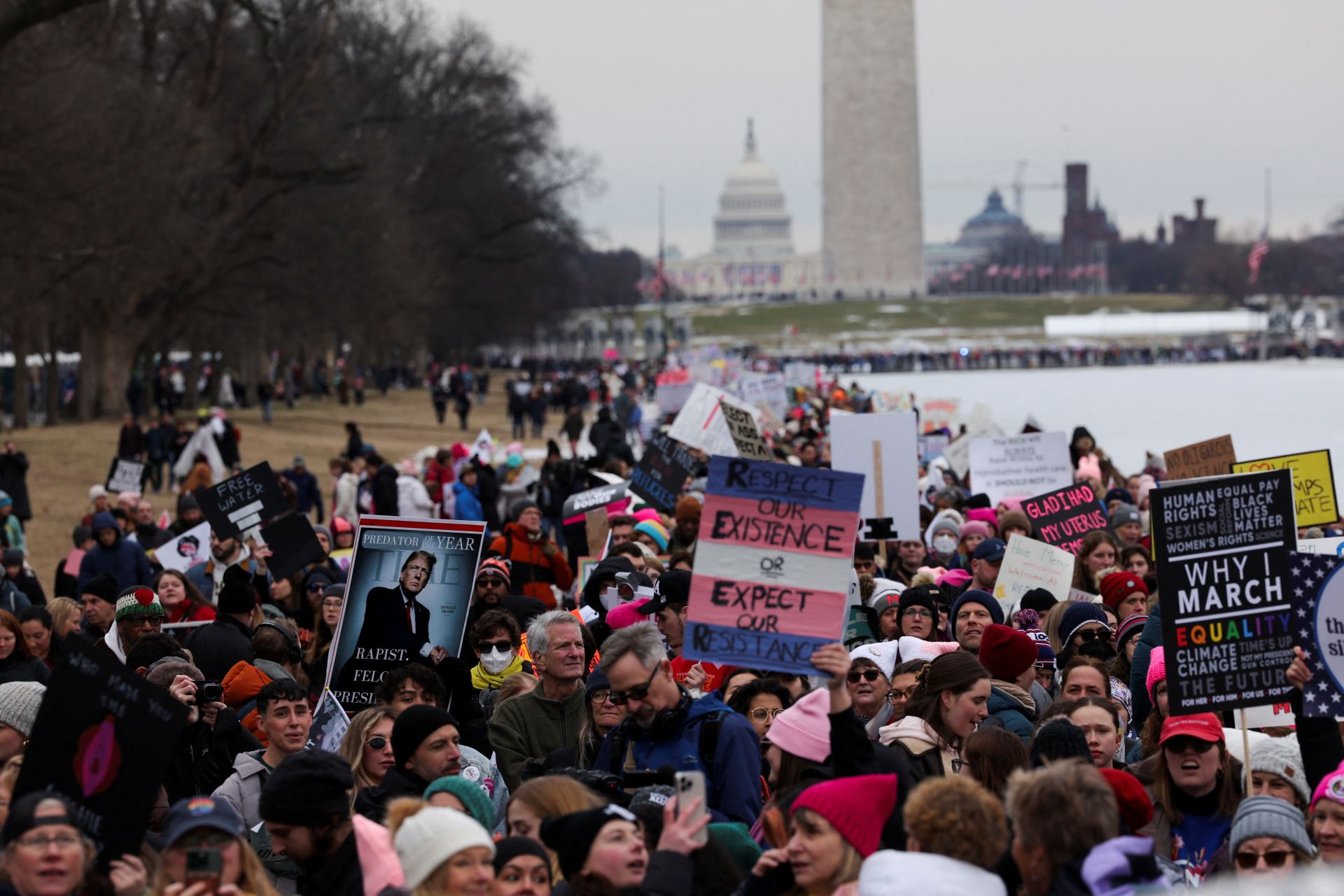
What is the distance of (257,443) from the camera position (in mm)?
39656

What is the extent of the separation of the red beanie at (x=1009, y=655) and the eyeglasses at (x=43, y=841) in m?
3.88

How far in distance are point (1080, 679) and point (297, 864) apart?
2958mm

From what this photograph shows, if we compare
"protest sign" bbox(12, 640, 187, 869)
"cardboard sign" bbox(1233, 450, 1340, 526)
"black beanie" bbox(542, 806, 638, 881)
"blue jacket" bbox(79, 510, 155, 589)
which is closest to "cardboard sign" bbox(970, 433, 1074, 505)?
"cardboard sign" bbox(1233, 450, 1340, 526)

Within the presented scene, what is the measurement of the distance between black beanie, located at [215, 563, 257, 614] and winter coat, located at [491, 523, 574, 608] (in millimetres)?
2360

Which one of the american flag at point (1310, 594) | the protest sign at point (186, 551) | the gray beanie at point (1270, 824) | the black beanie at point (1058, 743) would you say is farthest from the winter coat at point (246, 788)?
the protest sign at point (186, 551)

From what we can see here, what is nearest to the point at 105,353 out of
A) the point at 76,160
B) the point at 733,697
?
the point at 76,160

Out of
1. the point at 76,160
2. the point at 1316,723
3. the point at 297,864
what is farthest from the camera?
the point at 76,160

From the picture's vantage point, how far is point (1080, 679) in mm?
7465

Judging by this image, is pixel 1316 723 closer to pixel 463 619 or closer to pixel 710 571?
pixel 710 571

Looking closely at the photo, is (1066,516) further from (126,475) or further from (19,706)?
(126,475)

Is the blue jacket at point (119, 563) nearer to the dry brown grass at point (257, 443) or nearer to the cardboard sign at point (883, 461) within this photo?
the cardboard sign at point (883, 461)

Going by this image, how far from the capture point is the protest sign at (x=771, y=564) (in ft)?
20.5

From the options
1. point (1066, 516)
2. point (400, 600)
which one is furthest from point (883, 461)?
point (400, 600)

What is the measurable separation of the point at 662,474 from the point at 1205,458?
13.2 ft
